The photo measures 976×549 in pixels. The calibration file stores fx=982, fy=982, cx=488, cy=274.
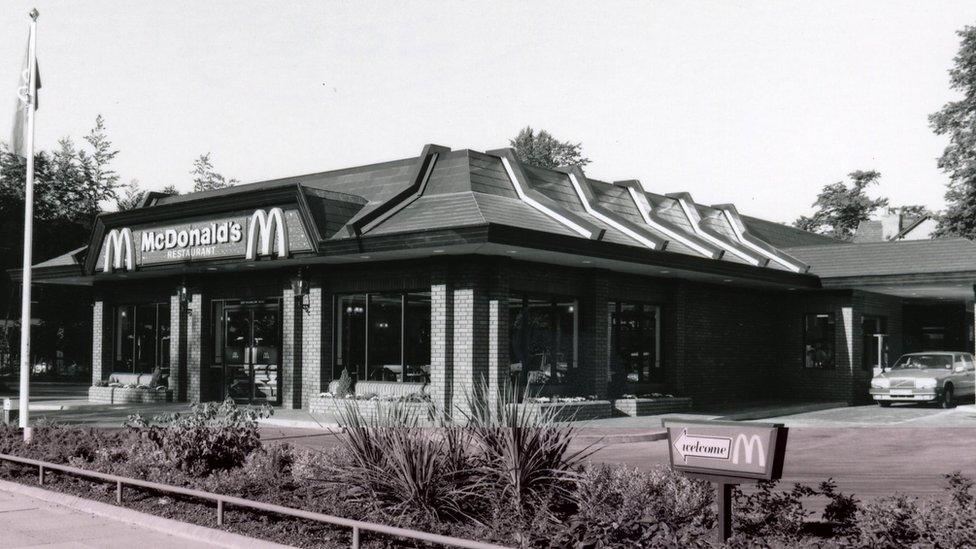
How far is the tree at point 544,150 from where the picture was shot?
78.6m

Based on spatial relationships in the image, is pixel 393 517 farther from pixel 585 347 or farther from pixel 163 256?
pixel 163 256

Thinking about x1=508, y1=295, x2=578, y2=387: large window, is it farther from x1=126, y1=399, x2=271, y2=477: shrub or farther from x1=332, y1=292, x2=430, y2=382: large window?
x1=126, y1=399, x2=271, y2=477: shrub

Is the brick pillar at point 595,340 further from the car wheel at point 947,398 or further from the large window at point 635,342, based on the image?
the car wheel at point 947,398

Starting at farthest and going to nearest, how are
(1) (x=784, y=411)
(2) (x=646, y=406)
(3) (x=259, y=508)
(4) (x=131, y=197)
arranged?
1. (4) (x=131, y=197)
2. (1) (x=784, y=411)
3. (2) (x=646, y=406)
4. (3) (x=259, y=508)

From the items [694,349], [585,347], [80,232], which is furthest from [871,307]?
[80,232]

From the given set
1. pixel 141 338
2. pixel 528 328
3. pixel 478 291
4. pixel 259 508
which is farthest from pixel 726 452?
pixel 141 338

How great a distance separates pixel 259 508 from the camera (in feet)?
30.2

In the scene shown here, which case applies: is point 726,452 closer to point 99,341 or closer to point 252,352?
point 252,352

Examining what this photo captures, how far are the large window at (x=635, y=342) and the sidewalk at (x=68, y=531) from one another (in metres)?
15.3

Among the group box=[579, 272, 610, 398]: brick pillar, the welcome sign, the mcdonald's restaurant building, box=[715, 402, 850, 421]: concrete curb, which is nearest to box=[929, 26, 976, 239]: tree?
the mcdonald's restaurant building

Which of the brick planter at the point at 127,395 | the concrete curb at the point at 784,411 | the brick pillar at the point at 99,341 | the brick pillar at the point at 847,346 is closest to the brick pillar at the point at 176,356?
the brick planter at the point at 127,395

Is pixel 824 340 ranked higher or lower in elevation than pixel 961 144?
lower

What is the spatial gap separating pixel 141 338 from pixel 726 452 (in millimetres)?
26393

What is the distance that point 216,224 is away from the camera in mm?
24734
